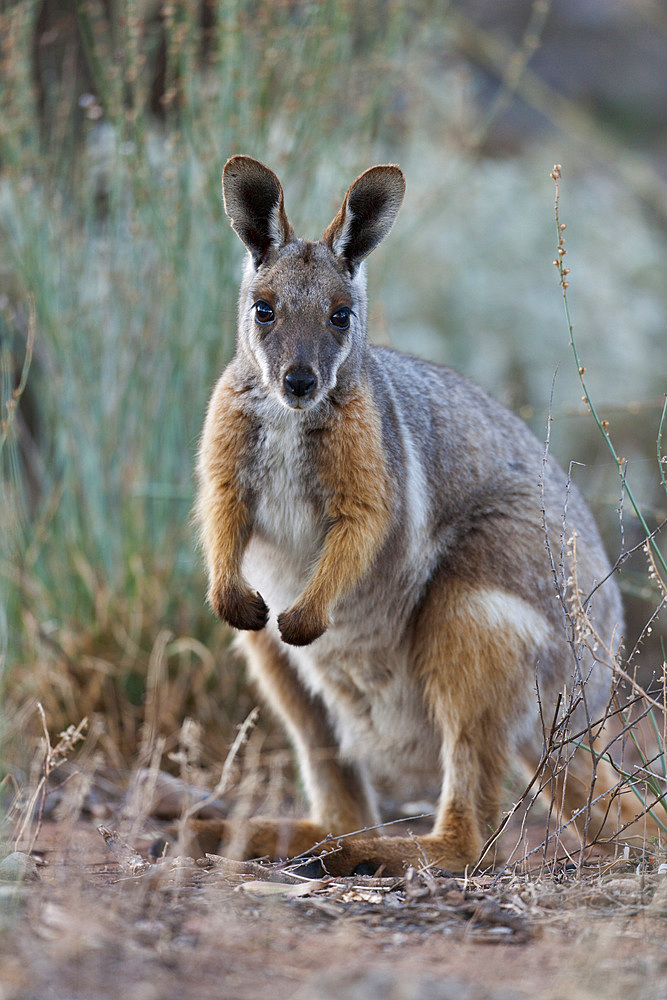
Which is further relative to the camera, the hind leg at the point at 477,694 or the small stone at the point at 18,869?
the hind leg at the point at 477,694

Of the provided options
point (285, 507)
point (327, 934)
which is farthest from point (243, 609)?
point (327, 934)

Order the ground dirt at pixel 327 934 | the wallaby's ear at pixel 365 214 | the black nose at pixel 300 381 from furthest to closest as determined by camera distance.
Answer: the wallaby's ear at pixel 365 214 < the black nose at pixel 300 381 < the ground dirt at pixel 327 934

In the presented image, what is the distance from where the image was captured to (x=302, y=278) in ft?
10.0

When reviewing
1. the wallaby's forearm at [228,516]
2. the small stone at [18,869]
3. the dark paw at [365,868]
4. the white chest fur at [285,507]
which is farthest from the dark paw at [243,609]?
the small stone at [18,869]

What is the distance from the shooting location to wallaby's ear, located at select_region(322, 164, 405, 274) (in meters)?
3.03

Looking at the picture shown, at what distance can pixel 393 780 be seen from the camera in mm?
3854

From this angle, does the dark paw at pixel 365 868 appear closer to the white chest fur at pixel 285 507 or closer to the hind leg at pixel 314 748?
the hind leg at pixel 314 748

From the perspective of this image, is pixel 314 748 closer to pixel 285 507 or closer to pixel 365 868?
pixel 365 868

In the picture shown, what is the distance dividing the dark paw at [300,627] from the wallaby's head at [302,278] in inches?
24.2

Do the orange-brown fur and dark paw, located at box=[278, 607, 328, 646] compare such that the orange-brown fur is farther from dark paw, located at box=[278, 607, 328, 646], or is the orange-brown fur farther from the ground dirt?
the ground dirt

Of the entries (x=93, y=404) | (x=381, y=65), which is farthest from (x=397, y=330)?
(x=93, y=404)

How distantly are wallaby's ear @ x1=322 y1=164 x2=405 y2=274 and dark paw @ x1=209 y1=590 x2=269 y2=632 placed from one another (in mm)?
1038

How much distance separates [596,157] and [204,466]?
5.25m

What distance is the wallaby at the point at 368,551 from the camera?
304 cm
